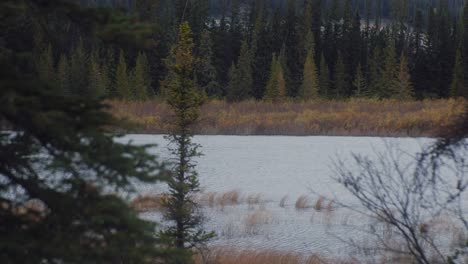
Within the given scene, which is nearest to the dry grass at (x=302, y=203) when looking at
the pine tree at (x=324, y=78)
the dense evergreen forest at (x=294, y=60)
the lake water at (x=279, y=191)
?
the lake water at (x=279, y=191)

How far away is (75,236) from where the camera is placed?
305 cm

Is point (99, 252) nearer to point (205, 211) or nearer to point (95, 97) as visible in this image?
point (95, 97)

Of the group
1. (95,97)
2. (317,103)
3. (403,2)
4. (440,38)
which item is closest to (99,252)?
(95,97)

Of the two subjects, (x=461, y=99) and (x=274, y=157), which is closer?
(x=461, y=99)

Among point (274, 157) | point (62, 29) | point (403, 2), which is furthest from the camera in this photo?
point (403, 2)

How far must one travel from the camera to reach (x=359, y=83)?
1956 inches

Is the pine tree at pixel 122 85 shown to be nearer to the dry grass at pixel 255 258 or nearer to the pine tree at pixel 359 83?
the pine tree at pixel 359 83

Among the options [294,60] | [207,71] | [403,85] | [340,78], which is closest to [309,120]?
[403,85]

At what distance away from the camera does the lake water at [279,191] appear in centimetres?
1049

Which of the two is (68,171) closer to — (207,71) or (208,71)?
(207,71)

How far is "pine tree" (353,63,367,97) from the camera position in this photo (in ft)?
162

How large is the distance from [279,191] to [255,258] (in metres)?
6.31

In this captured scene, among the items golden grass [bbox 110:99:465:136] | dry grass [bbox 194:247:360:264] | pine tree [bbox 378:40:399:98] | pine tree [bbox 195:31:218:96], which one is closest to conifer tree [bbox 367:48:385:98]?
pine tree [bbox 378:40:399:98]

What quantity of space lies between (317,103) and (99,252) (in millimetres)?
35514
